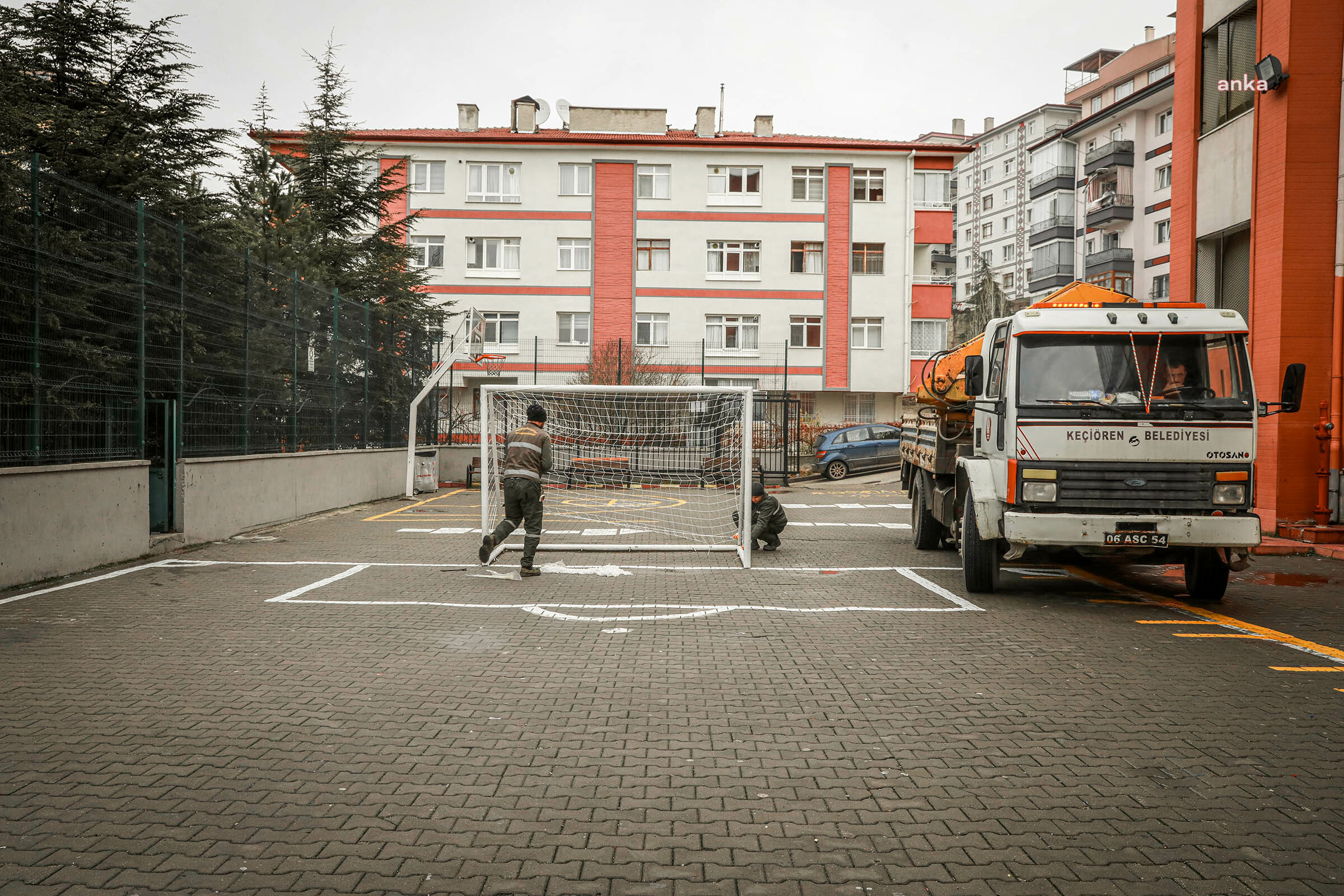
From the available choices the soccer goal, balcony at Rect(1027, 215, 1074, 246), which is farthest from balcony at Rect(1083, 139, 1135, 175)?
the soccer goal

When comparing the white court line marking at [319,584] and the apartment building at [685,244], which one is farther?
the apartment building at [685,244]

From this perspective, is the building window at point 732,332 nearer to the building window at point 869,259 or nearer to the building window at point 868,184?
the building window at point 869,259

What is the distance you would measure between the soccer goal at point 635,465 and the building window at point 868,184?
24842 millimetres

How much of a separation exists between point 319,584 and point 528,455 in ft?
8.69

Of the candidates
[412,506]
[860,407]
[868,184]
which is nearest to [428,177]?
[868,184]

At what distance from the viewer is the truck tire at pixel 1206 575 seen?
9430 millimetres

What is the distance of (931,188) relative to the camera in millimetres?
42906

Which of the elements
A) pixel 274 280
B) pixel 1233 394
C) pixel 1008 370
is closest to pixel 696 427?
pixel 274 280

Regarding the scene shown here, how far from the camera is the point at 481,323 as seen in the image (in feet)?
81.8

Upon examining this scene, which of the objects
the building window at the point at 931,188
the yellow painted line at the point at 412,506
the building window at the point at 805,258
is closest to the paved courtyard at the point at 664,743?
the yellow painted line at the point at 412,506

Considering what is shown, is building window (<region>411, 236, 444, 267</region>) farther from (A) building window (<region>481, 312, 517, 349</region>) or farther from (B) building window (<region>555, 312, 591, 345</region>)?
(B) building window (<region>555, 312, 591, 345</region>)

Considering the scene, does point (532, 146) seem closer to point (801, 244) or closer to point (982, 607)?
point (801, 244)

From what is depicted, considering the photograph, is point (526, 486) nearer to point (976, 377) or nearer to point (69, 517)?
point (69, 517)

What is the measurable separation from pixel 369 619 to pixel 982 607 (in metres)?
5.69
